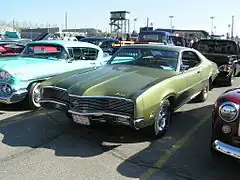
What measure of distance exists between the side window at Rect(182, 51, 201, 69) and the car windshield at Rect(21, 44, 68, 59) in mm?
2900

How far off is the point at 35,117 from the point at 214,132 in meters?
3.62

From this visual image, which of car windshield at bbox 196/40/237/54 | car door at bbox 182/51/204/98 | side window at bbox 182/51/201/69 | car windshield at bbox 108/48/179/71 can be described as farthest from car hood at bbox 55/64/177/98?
car windshield at bbox 196/40/237/54

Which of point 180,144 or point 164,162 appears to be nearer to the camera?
point 164,162

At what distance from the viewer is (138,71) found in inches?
210

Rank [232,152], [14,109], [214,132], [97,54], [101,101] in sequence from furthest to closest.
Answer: [97,54] < [14,109] < [101,101] < [214,132] < [232,152]

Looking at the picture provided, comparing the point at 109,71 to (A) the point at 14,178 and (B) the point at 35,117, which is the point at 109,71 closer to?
(B) the point at 35,117

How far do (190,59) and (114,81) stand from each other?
2.87 m

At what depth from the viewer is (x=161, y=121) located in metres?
4.82

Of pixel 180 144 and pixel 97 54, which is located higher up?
pixel 97 54

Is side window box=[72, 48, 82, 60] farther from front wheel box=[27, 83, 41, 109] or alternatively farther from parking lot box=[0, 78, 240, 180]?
parking lot box=[0, 78, 240, 180]

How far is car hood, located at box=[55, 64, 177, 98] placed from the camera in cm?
433

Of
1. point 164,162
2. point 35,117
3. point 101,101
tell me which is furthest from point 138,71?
point 35,117

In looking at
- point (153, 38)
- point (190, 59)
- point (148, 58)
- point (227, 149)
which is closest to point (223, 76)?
point (190, 59)

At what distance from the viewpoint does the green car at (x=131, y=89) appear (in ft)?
13.7
